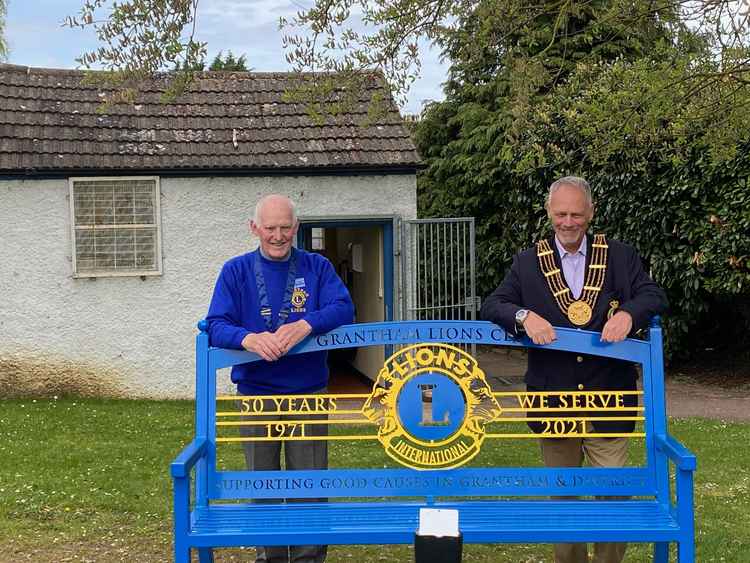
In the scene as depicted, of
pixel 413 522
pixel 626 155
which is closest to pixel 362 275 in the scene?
pixel 626 155

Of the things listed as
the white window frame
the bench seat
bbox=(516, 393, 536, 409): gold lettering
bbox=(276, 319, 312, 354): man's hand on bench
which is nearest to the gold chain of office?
bbox=(516, 393, 536, 409): gold lettering

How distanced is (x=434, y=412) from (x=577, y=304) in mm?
803

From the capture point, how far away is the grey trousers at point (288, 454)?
182 inches

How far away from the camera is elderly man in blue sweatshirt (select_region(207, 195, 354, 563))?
450 cm

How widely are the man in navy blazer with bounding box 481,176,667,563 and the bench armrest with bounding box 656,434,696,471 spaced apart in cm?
20

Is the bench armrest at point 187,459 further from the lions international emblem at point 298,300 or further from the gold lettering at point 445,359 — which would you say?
the gold lettering at point 445,359

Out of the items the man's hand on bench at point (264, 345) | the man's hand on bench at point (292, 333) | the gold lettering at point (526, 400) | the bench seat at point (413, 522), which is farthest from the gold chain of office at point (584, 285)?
the man's hand on bench at point (264, 345)

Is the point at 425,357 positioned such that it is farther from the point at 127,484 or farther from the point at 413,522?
the point at 127,484

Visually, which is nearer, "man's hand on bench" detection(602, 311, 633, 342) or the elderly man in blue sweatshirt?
"man's hand on bench" detection(602, 311, 633, 342)

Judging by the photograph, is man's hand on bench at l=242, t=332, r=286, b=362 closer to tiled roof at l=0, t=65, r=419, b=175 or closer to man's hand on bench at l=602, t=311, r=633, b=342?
man's hand on bench at l=602, t=311, r=633, b=342

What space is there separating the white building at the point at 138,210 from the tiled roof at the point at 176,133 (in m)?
0.02

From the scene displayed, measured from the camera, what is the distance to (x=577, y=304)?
439 centimetres

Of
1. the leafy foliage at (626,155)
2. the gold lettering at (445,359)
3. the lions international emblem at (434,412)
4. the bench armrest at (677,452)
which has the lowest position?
the bench armrest at (677,452)

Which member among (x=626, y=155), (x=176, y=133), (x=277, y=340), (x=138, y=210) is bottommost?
(x=277, y=340)
